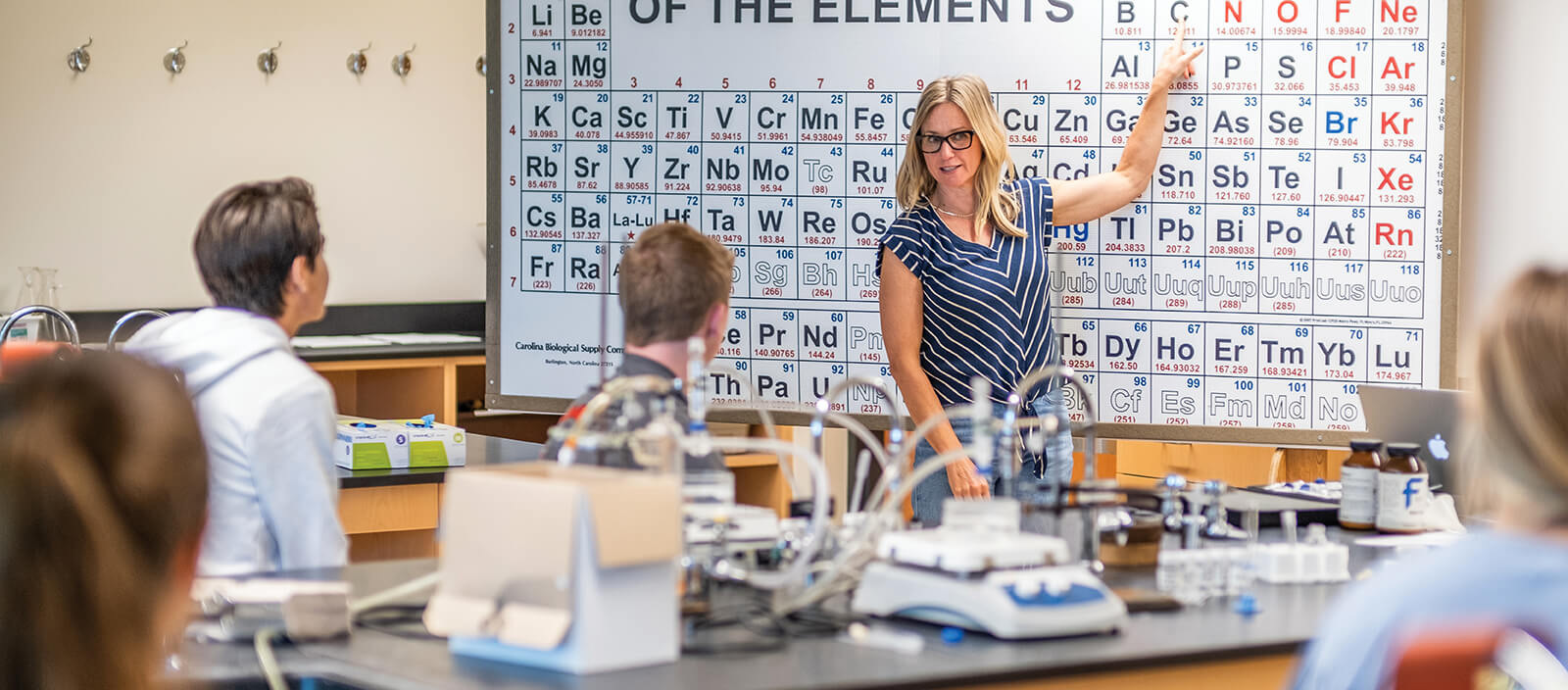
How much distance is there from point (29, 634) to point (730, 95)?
9.74 ft

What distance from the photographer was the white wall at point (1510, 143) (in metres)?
3.64

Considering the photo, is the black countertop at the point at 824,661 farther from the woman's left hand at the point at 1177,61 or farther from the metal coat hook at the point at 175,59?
the metal coat hook at the point at 175,59

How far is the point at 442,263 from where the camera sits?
5840 millimetres

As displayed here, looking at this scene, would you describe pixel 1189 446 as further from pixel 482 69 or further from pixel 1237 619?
pixel 482 69

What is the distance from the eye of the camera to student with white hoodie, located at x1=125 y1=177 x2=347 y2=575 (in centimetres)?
219

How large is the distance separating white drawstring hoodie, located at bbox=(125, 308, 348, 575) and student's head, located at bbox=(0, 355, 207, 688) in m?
1.25

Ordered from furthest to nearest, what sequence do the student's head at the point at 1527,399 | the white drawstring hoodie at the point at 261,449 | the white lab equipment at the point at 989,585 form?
the white drawstring hoodie at the point at 261,449 < the white lab equipment at the point at 989,585 < the student's head at the point at 1527,399

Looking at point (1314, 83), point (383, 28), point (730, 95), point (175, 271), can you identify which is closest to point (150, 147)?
point (175, 271)

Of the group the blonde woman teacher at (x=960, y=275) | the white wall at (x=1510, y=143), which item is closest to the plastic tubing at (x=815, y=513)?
the blonde woman teacher at (x=960, y=275)

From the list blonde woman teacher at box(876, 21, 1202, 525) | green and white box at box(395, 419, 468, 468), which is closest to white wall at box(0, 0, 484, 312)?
green and white box at box(395, 419, 468, 468)

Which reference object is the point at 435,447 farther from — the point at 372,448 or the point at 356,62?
the point at 356,62

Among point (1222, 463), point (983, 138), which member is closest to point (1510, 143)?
point (1222, 463)

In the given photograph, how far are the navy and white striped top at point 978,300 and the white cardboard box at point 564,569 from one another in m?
1.55

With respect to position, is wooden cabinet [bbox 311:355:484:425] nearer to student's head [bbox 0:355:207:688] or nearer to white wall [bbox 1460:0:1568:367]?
white wall [bbox 1460:0:1568:367]
